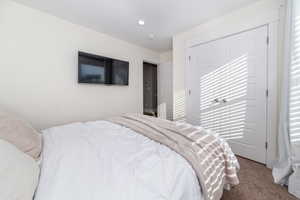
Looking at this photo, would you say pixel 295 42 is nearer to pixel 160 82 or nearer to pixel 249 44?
pixel 249 44

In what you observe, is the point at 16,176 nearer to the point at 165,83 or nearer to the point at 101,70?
the point at 101,70

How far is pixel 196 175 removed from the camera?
841 millimetres

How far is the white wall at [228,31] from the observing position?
185 cm

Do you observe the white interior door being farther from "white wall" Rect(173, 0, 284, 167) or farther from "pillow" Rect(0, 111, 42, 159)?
"pillow" Rect(0, 111, 42, 159)

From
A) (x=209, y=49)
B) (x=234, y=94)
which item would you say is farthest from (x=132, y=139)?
(x=209, y=49)

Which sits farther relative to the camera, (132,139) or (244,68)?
(244,68)

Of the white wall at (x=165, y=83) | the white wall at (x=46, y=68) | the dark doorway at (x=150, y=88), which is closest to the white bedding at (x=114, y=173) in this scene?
the white wall at (x=46, y=68)

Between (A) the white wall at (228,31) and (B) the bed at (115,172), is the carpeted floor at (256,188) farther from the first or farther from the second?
(B) the bed at (115,172)

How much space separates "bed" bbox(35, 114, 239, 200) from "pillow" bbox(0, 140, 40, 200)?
58 mm

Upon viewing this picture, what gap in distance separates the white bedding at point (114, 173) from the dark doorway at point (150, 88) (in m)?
3.38

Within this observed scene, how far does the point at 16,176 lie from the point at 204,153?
108 centimetres

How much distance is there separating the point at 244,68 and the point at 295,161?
1349 mm

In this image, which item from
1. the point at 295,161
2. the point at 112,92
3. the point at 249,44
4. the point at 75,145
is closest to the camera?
the point at 75,145

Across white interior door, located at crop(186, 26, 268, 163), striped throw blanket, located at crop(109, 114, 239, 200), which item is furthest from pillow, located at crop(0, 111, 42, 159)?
Result: white interior door, located at crop(186, 26, 268, 163)
